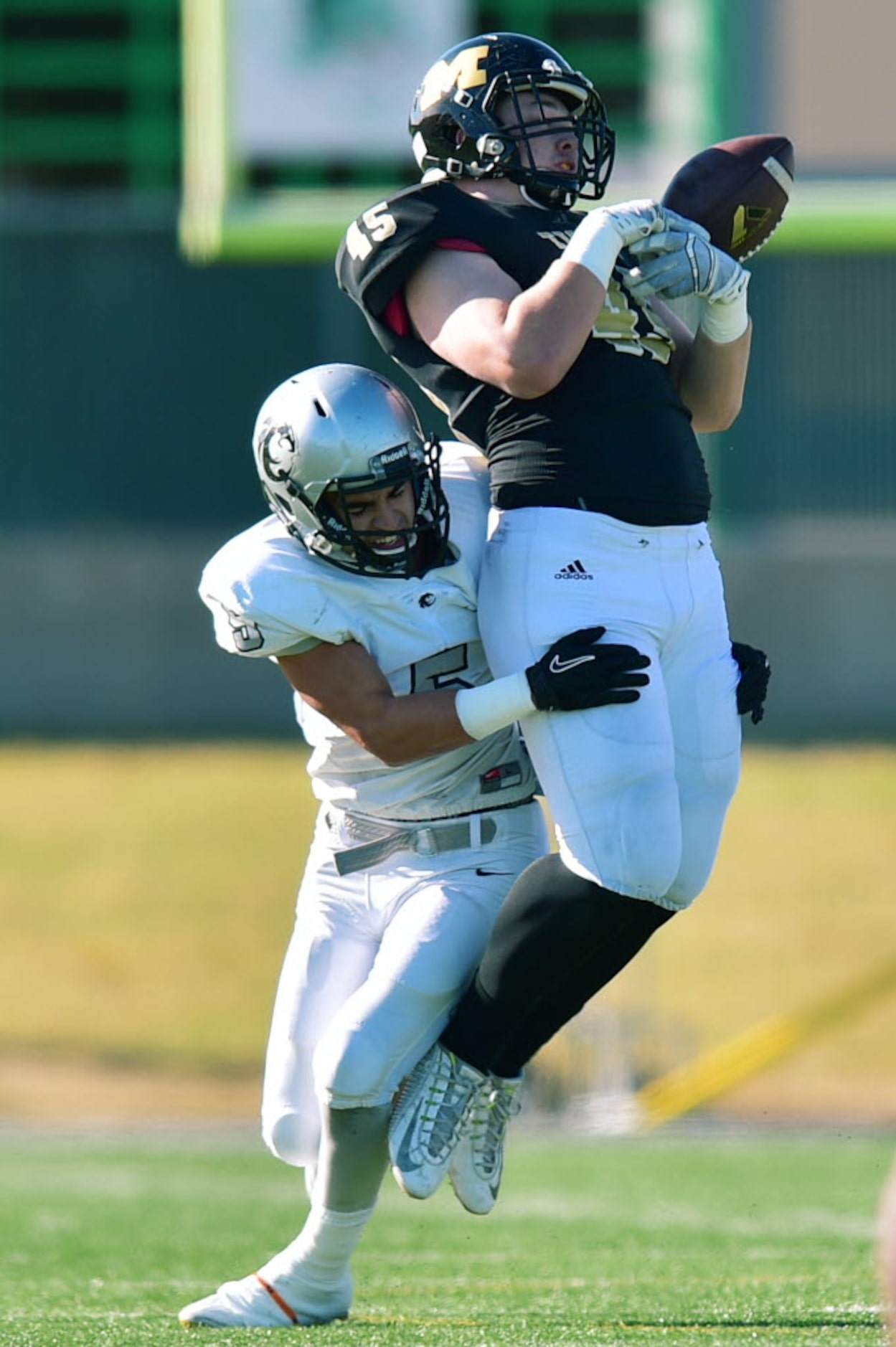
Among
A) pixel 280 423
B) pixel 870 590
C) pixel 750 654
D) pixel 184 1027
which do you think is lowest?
pixel 184 1027

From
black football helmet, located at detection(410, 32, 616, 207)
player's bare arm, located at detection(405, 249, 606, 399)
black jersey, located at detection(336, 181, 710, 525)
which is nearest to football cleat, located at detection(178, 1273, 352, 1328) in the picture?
black jersey, located at detection(336, 181, 710, 525)

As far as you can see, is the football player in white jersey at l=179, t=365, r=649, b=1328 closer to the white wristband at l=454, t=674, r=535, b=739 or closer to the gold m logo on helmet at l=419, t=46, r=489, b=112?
the white wristband at l=454, t=674, r=535, b=739

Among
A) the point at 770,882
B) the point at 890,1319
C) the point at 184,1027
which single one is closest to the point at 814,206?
the point at 770,882

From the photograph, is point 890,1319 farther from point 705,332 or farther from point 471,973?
point 705,332

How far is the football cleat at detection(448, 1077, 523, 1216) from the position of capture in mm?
3812

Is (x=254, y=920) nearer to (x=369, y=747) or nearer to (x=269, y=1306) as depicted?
(x=269, y=1306)

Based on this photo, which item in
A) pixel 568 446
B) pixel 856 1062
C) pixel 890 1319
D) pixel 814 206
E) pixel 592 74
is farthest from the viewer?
pixel 592 74

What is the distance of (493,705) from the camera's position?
3.63 m

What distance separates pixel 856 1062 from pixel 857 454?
3.63 meters

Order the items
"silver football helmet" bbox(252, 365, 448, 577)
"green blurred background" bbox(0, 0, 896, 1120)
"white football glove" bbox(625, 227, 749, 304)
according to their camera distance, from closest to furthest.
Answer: "white football glove" bbox(625, 227, 749, 304) < "silver football helmet" bbox(252, 365, 448, 577) < "green blurred background" bbox(0, 0, 896, 1120)

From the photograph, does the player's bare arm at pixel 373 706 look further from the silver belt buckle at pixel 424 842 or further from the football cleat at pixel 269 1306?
the football cleat at pixel 269 1306

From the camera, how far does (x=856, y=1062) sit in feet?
32.3

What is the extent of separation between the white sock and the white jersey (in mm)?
662

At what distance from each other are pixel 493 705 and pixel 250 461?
921cm
